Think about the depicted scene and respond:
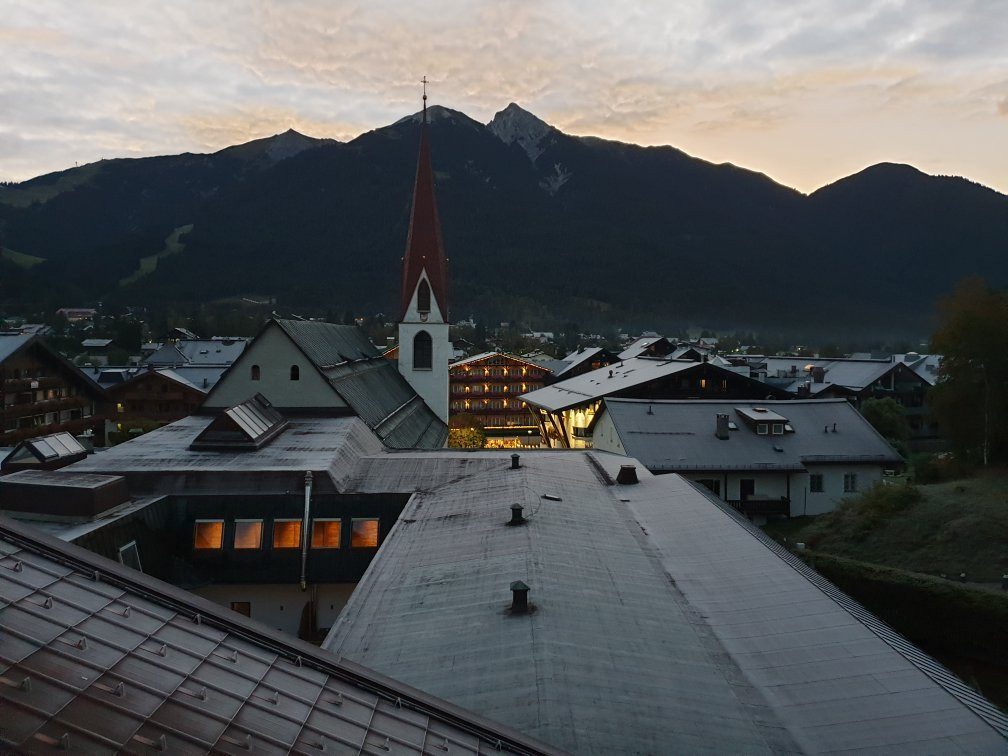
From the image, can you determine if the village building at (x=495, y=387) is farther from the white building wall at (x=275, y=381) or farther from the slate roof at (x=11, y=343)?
the white building wall at (x=275, y=381)

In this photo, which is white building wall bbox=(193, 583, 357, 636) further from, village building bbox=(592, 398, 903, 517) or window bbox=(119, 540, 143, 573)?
village building bbox=(592, 398, 903, 517)

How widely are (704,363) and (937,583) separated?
25411 mm

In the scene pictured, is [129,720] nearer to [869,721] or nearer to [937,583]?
[869,721]

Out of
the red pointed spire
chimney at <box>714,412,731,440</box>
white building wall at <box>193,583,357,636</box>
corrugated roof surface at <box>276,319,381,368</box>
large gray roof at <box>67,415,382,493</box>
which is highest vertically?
the red pointed spire

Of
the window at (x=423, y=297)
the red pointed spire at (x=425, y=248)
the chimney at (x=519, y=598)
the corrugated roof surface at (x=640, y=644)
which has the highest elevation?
the red pointed spire at (x=425, y=248)

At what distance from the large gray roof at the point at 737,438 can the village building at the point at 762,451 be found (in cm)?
5

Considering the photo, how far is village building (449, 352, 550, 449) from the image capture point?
81375mm

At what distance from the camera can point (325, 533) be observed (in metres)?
17.5

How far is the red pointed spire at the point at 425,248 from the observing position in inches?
1623

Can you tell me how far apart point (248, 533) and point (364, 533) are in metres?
2.85

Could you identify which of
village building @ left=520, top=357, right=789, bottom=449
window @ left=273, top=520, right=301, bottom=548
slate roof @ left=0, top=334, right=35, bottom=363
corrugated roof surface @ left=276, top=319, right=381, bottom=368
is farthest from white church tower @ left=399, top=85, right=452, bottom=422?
slate roof @ left=0, top=334, right=35, bottom=363

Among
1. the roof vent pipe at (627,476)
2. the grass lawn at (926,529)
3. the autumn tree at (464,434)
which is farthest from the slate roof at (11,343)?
the grass lawn at (926,529)

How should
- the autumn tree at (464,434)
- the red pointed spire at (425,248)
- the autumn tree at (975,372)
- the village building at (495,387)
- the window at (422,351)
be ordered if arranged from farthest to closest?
1. the village building at (495,387)
2. the autumn tree at (464,434)
3. the window at (422,351)
4. the red pointed spire at (425,248)
5. the autumn tree at (975,372)

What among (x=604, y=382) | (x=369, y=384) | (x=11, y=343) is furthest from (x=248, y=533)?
(x=11, y=343)
